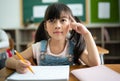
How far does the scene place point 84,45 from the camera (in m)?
1.24

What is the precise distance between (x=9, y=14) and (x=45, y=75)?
143 inches

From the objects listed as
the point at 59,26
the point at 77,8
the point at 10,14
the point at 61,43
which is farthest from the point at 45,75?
the point at 10,14

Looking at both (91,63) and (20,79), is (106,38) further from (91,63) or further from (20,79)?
(20,79)

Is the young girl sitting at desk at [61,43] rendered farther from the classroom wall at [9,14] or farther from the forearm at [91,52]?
the classroom wall at [9,14]

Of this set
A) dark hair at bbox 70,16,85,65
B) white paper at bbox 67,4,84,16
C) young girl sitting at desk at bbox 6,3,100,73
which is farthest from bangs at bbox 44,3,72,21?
white paper at bbox 67,4,84,16

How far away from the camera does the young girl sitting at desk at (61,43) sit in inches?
43.9

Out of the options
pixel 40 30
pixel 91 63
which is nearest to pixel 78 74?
pixel 91 63

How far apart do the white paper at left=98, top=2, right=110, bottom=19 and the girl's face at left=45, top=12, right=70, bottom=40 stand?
3.09 metres

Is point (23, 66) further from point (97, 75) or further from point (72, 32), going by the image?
point (72, 32)

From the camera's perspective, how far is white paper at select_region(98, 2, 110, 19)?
4.11m

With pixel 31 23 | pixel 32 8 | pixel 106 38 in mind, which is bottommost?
pixel 106 38

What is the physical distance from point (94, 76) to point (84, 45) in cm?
42

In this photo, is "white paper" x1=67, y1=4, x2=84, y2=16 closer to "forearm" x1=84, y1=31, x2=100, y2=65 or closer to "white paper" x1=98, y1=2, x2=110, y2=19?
"white paper" x1=98, y1=2, x2=110, y2=19

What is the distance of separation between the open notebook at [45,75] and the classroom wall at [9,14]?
343 centimetres
